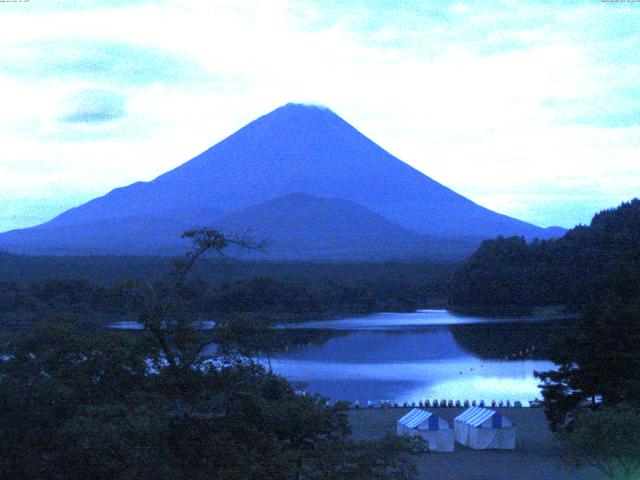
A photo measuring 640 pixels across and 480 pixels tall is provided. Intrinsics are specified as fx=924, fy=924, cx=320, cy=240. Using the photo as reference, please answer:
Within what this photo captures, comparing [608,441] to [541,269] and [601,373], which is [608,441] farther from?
[541,269]

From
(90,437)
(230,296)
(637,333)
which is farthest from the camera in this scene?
(230,296)

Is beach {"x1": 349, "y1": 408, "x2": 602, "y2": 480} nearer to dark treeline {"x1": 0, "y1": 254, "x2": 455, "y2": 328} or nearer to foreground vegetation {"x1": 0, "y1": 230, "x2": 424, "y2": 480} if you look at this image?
foreground vegetation {"x1": 0, "y1": 230, "x2": 424, "y2": 480}

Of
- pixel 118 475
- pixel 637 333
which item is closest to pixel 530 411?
pixel 637 333

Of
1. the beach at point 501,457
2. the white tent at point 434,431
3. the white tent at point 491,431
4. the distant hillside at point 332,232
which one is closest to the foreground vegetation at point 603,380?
the beach at point 501,457

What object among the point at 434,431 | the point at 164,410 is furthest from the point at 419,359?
the point at 164,410

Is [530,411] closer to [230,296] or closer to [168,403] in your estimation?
[168,403]

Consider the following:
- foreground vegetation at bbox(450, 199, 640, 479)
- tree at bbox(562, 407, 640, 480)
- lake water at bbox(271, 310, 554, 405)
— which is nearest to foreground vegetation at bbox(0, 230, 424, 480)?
tree at bbox(562, 407, 640, 480)
